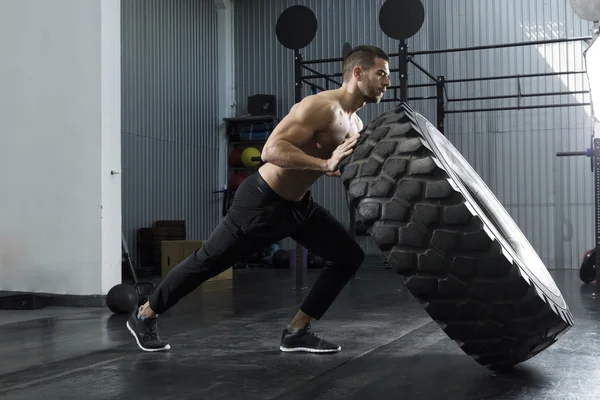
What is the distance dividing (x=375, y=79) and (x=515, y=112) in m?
7.03

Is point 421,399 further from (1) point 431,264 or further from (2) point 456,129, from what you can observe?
(2) point 456,129

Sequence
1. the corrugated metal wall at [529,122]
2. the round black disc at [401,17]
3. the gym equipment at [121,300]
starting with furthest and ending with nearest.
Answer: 1. the corrugated metal wall at [529,122]
2. the round black disc at [401,17]
3. the gym equipment at [121,300]

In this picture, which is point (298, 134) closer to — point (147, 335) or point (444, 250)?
point (444, 250)

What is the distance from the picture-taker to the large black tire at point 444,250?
6.32 feet

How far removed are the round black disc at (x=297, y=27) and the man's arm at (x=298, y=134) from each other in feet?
10.0

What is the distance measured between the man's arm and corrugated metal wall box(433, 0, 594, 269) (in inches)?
265

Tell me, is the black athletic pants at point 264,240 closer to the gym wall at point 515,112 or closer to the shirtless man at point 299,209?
the shirtless man at point 299,209

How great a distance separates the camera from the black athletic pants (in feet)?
8.45

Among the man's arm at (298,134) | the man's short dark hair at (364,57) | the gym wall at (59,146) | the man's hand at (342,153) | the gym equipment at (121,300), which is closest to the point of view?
the man's hand at (342,153)

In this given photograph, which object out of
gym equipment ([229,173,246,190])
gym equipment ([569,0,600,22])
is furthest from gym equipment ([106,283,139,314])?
gym equipment ([229,173,246,190])

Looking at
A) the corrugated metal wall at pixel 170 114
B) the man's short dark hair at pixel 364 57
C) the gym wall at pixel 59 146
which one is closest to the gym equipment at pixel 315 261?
the corrugated metal wall at pixel 170 114

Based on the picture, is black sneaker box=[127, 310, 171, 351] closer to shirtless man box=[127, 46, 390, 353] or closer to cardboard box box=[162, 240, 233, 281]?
shirtless man box=[127, 46, 390, 353]

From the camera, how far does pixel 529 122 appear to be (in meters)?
8.97

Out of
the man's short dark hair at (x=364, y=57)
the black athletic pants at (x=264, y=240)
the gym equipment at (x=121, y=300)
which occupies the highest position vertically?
the man's short dark hair at (x=364, y=57)
